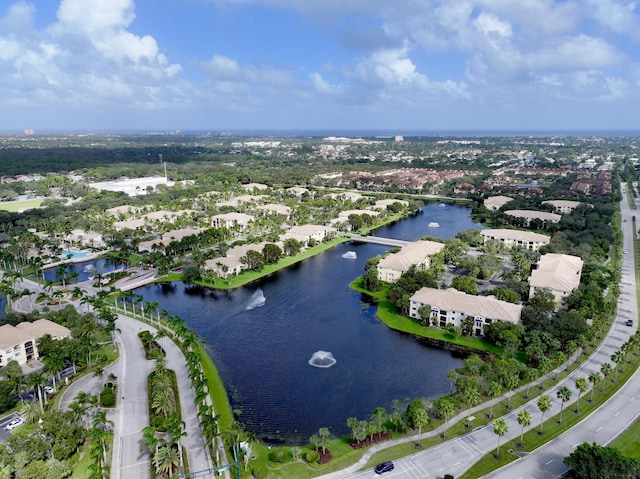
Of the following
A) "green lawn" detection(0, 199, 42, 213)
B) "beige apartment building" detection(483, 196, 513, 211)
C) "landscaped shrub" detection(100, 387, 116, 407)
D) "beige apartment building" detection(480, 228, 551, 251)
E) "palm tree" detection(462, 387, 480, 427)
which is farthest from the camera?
"beige apartment building" detection(483, 196, 513, 211)

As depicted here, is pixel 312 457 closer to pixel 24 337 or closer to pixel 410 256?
pixel 24 337

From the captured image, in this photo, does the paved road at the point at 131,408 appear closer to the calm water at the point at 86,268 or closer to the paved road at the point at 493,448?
the paved road at the point at 493,448

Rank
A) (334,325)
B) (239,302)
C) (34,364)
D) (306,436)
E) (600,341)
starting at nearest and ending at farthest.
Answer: (306,436), (34,364), (600,341), (334,325), (239,302)

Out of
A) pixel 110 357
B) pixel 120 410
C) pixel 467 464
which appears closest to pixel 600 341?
pixel 467 464

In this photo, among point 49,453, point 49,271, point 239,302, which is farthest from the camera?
point 49,271

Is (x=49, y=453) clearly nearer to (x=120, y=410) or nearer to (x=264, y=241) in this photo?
(x=120, y=410)

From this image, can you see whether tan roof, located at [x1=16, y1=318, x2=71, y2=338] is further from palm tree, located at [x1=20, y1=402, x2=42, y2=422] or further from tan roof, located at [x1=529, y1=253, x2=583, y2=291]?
tan roof, located at [x1=529, y1=253, x2=583, y2=291]

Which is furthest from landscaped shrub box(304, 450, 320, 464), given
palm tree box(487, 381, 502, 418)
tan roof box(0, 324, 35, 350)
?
tan roof box(0, 324, 35, 350)

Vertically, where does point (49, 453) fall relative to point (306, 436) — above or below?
above
